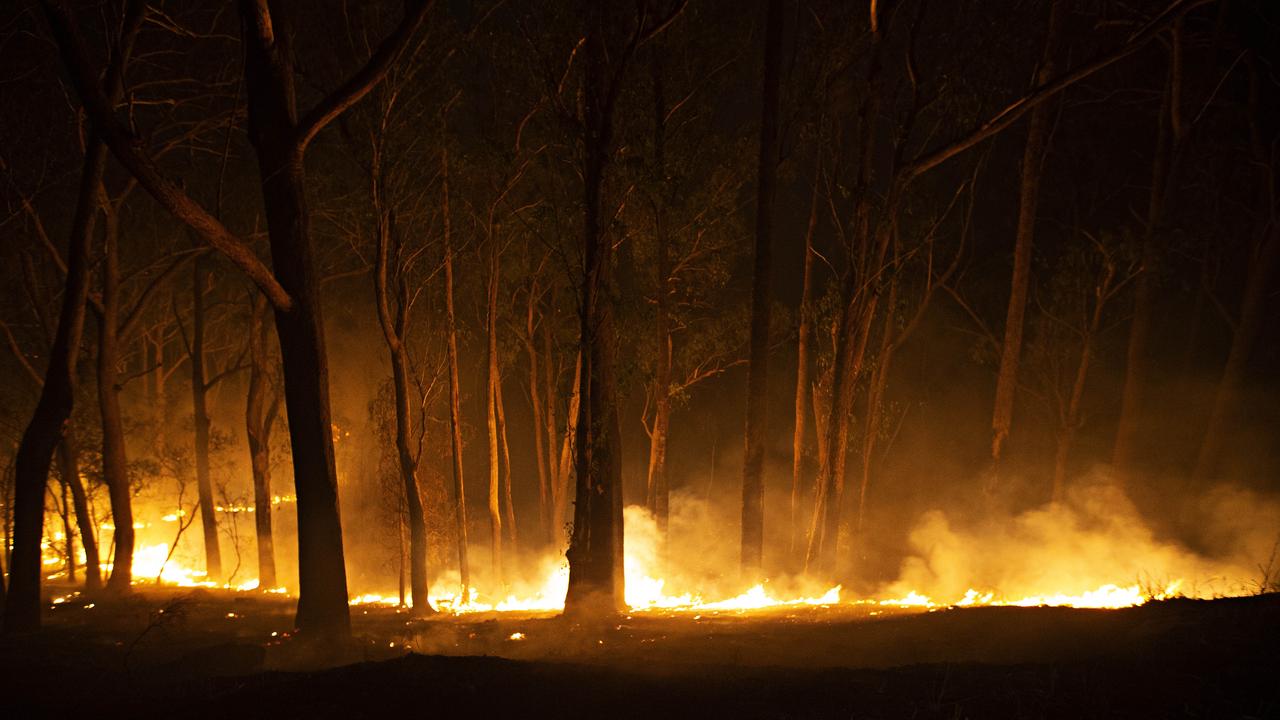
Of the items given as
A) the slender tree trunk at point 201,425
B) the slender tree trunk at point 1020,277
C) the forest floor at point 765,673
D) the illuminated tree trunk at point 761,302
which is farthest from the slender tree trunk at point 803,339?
the slender tree trunk at point 201,425

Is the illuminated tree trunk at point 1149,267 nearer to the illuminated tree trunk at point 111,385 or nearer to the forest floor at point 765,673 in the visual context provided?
the forest floor at point 765,673

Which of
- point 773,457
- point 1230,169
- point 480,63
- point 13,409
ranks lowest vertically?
point 773,457

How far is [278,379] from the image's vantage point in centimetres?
2466

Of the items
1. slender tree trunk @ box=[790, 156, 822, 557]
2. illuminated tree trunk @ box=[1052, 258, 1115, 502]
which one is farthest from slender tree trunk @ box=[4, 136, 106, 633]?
illuminated tree trunk @ box=[1052, 258, 1115, 502]

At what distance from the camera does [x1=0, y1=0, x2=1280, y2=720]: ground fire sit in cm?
758

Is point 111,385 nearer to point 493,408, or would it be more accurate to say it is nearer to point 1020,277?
point 493,408

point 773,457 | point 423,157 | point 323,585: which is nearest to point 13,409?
point 423,157

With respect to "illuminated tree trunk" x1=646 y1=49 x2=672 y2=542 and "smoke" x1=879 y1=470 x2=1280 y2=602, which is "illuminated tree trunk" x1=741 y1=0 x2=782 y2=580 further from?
"smoke" x1=879 y1=470 x2=1280 y2=602

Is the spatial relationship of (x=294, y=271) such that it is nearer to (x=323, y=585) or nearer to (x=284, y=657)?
(x=323, y=585)

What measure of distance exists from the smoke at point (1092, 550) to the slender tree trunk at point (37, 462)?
579 inches

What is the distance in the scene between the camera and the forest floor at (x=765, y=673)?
16.5 ft

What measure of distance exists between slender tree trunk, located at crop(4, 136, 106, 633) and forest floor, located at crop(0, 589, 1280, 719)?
61.8 inches

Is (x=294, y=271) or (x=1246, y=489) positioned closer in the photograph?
(x=294, y=271)

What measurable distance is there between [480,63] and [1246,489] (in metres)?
20.5
